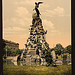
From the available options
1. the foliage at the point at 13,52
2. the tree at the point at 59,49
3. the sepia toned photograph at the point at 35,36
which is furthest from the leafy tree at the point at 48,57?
the foliage at the point at 13,52

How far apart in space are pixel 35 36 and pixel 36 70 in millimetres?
459

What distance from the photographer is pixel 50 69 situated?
188 centimetres

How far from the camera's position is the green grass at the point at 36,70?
1.86m

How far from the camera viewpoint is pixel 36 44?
6.41ft

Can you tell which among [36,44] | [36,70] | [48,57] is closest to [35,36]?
[36,44]

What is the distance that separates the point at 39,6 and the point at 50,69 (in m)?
0.86

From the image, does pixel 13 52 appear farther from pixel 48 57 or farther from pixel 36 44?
pixel 48 57

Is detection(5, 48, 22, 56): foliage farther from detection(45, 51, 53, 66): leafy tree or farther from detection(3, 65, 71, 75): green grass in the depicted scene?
detection(45, 51, 53, 66): leafy tree

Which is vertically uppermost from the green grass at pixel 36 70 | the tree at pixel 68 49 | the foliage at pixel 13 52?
the tree at pixel 68 49

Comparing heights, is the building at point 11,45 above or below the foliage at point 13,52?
above

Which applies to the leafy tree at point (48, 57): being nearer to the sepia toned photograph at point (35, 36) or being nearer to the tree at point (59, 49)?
the sepia toned photograph at point (35, 36)

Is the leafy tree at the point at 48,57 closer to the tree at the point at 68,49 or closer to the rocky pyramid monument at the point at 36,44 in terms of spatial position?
the rocky pyramid monument at the point at 36,44

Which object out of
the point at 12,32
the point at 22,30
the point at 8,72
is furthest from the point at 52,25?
the point at 8,72

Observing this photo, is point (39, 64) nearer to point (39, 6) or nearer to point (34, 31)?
point (34, 31)
